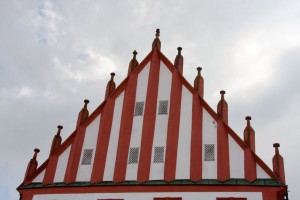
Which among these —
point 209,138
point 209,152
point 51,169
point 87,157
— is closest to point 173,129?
point 209,138

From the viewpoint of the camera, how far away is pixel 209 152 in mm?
20188

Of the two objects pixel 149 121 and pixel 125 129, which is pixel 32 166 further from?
pixel 149 121

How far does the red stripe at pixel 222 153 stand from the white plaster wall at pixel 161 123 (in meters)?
2.66

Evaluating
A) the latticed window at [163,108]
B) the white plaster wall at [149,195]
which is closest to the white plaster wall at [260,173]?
the white plaster wall at [149,195]

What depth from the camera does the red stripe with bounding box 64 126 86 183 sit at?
2117 centimetres

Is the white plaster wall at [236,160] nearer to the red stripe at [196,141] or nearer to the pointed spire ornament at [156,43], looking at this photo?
the red stripe at [196,141]

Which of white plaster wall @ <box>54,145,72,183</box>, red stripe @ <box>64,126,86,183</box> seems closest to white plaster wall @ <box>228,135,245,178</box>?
red stripe @ <box>64,126,86,183</box>

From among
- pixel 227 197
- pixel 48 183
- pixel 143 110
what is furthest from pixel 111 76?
pixel 227 197

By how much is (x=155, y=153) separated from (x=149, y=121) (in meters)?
1.81

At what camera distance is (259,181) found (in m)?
18.9

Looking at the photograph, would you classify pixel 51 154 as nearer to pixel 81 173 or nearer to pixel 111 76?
pixel 81 173

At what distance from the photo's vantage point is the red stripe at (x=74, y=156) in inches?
834

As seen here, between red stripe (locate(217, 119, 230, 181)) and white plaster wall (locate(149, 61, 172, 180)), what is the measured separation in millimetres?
2663

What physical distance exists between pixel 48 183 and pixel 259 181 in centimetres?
1024
